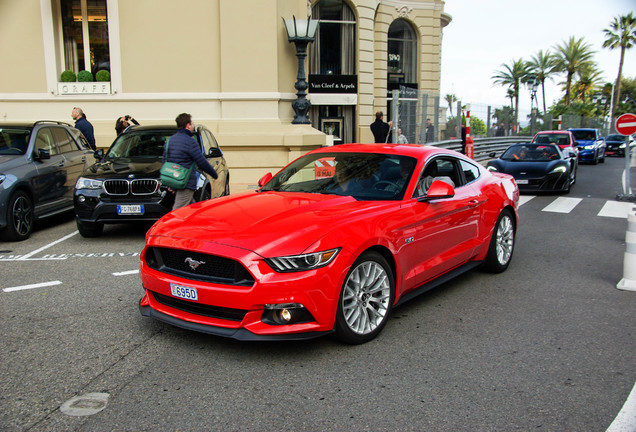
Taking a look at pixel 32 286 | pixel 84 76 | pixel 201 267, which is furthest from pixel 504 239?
pixel 84 76

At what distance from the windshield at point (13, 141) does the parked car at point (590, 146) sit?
85.1 feet

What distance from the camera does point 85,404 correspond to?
3377mm

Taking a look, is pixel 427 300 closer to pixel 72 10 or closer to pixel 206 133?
pixel 206 133

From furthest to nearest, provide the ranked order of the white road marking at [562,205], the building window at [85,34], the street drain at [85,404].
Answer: the building window at [85,34], the white road marking at [562,205], the street drain at [85,404]

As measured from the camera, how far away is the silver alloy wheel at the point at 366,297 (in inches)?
167

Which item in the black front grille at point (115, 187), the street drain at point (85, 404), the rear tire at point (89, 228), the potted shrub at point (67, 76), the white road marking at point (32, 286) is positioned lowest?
the white road marking at point (32, 286)

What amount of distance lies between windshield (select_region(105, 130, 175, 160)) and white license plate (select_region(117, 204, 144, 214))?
4.00ft

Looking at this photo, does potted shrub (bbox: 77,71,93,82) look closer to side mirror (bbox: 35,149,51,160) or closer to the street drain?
side mirror (bbox: 35,149,51,160)

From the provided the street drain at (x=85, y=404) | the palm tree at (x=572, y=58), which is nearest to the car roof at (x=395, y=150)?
the street drain at (x=85, y=404)

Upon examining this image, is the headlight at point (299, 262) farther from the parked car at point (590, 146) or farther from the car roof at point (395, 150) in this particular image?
the parked car at point (590, 146)

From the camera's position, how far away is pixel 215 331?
13.0 ft

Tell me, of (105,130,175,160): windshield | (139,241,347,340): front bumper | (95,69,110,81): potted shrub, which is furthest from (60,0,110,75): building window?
(139,241,347,340): front bumper

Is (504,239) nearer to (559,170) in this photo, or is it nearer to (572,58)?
(559,170)

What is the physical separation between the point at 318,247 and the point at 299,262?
0.57 ft
